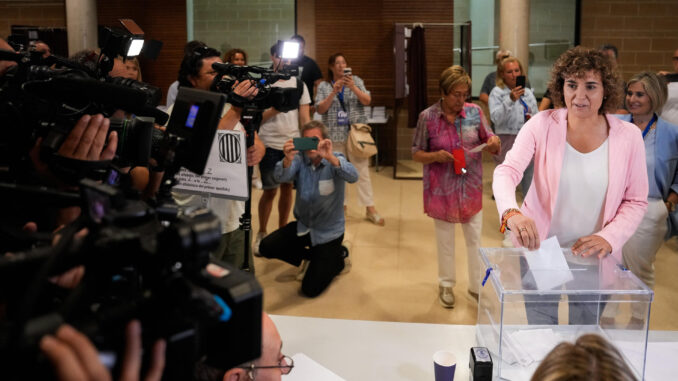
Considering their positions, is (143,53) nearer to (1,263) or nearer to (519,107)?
(1,263)

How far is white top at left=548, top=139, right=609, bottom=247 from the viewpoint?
2.18 metres

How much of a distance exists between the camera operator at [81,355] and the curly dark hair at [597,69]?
192 centimetres

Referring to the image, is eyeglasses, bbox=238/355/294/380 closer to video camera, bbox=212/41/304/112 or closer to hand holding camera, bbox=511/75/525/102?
video camera, bbox=212/41/304/112

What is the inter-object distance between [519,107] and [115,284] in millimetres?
4305

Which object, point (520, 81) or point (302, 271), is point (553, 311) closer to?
point (302, 271)

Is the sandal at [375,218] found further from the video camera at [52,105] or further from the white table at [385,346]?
the video camera at [52,105]

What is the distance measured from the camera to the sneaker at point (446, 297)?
3.57 metres

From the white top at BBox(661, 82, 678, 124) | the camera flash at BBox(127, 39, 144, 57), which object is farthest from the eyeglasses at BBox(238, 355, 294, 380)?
the white top at BBox(661, 82, 678, 124)

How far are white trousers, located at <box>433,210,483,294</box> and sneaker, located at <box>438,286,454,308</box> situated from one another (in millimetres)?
30

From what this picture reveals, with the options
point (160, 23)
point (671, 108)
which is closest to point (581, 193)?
point (671, 108)

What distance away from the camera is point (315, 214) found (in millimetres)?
3855

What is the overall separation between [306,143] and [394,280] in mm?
1155

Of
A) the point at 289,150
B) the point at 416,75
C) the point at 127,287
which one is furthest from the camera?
the point at 416,75

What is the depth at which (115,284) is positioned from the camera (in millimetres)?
815
